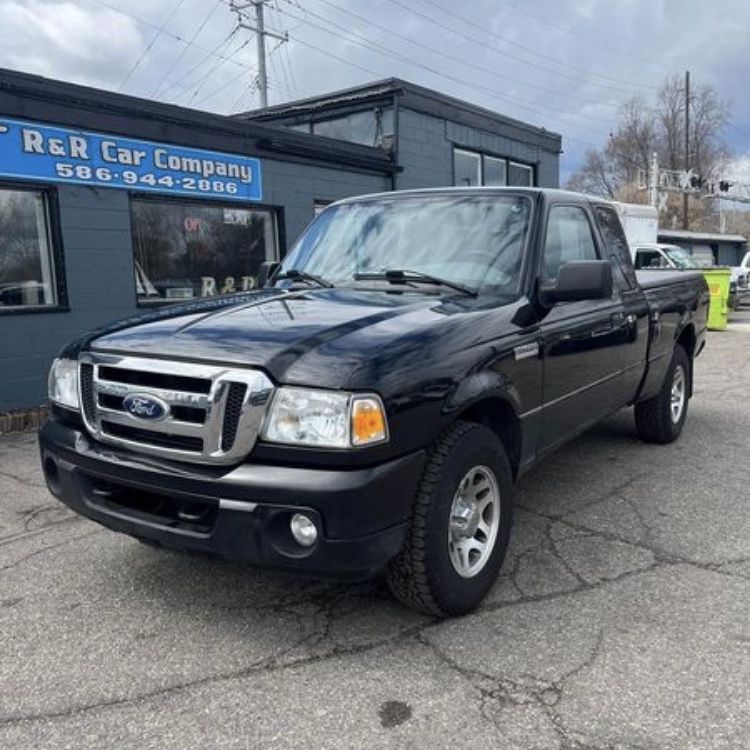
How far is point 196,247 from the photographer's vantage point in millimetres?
9594

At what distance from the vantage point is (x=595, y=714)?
2.56 metres

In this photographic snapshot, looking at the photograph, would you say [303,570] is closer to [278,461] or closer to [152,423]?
[278,461]

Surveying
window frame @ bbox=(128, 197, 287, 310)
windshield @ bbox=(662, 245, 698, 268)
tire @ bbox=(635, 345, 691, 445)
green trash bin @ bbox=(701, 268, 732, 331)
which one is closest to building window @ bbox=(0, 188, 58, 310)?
window frame @ bbox=(128, 197, 287, 310)

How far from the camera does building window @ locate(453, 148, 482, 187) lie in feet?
45.6

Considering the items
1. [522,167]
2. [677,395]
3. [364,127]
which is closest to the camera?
[677,395]

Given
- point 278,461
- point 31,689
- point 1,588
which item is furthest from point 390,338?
point 1,588

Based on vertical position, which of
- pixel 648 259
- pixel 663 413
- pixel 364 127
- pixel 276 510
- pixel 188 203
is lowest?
pixel 663 413

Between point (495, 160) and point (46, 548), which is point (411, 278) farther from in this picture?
point (495, 160)

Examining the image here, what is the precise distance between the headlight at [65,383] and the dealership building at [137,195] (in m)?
3.71

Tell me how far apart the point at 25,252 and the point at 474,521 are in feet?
20.9

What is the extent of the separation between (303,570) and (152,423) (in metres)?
0.82

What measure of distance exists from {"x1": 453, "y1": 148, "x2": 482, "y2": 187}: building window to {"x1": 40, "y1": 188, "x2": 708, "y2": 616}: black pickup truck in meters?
9.88

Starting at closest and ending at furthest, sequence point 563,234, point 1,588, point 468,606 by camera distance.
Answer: point 468,606
point 1,588
point 563,234

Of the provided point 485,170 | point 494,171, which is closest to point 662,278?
point 485,170
